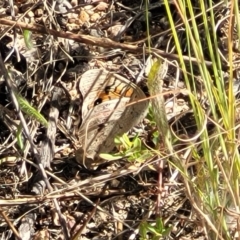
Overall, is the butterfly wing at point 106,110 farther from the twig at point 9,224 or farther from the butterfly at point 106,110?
the twig at point 9,224

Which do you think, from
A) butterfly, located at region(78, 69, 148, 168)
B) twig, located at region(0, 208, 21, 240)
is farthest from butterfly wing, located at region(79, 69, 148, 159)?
twig, located at region(0, 208, 21, 240)

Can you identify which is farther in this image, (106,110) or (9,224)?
(106,110)

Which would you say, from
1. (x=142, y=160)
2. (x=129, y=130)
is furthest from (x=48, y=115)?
(x=142, y=160)

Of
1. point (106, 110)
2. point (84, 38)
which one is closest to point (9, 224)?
point (106, 110)

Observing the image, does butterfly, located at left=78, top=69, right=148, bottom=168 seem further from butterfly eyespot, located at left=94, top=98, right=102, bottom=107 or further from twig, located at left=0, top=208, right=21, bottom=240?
twig, located at left=0, top=208, right=21, bottom=240

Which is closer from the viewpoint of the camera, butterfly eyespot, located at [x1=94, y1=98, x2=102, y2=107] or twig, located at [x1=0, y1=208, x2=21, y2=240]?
twig, located at [x1=0, y1=208, x2=21, y2=240]

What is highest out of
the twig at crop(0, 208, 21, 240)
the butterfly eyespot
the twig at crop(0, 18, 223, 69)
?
the twig at crop(0, 18, 223, 69)

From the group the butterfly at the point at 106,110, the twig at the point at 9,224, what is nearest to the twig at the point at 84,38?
the butterfly at the point at 106,110

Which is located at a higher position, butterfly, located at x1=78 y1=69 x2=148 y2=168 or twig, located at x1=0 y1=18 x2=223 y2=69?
twig, located at x1=0 y1=18 x2=223 y2=69

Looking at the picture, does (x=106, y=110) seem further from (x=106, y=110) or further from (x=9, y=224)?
(x=9, y=224)
